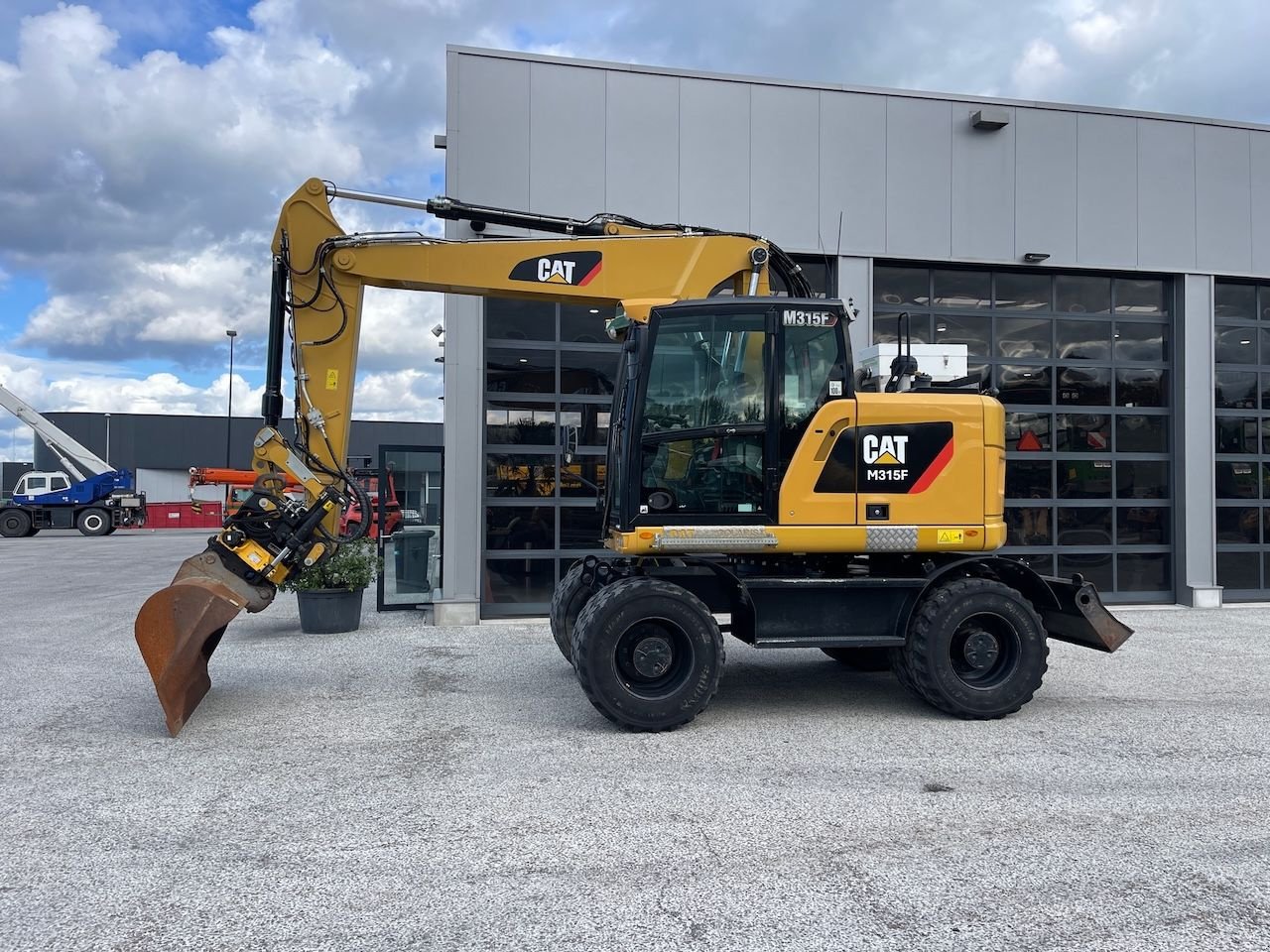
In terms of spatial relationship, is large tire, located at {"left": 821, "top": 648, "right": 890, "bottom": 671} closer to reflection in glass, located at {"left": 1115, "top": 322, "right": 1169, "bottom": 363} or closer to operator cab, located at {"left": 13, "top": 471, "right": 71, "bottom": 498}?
reflection in glass, located at {"left": 1115, "top": 322, "right": 1169, "bottom": 363}

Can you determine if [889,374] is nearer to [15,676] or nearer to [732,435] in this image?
[732,435]

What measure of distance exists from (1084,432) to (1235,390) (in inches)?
91.5

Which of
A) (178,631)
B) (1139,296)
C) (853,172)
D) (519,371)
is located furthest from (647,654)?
(1139,296)

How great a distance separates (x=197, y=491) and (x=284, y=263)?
5249 centimetres

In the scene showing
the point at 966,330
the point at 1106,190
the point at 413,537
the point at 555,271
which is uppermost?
the point at 1106,190

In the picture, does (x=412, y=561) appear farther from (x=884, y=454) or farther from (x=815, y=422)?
(x=884, y=454)

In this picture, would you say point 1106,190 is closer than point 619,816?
No

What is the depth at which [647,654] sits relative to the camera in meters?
6.10

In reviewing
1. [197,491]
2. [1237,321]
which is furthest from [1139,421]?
[197,491]

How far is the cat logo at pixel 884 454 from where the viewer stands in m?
6.46

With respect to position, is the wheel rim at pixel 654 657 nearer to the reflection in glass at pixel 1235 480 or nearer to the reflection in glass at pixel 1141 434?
the reflection in glass at pixel 1141 434

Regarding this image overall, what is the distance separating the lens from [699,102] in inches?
439

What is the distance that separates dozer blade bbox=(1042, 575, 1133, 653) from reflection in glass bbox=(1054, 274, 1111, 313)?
265 inches

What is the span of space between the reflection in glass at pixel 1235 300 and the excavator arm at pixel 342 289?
8.53 metres
